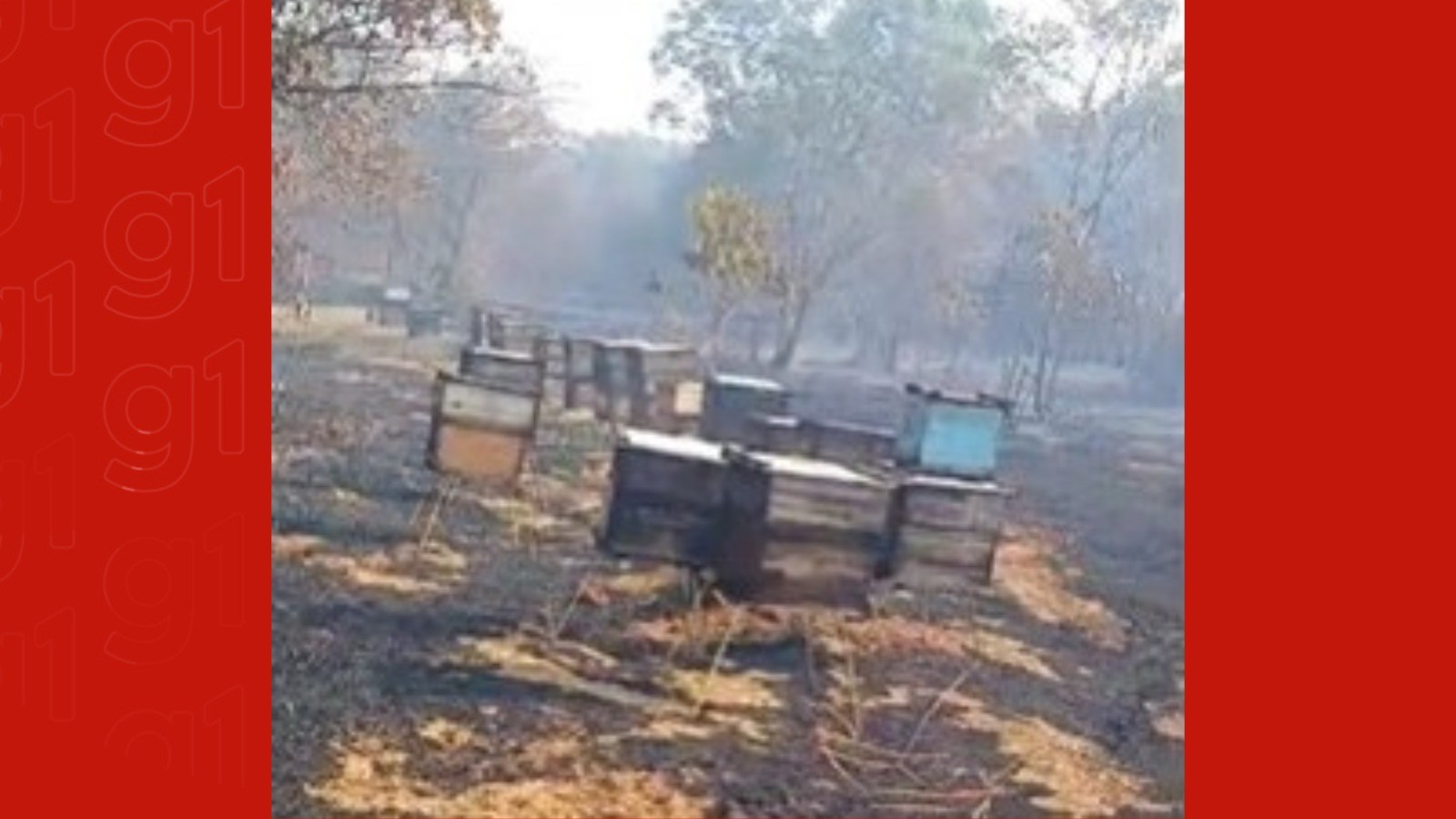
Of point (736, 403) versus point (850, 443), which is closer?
point (736, 403)

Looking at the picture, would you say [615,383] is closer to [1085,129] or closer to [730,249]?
[730,249]

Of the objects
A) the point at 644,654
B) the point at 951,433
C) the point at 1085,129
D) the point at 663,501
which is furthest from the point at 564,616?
the point at 1085,129

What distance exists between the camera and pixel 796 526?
4383mm

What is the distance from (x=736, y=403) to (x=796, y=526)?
0.37 meters

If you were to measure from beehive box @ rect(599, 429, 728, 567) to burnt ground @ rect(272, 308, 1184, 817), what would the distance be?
7 cm

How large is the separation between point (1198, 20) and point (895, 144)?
83cm

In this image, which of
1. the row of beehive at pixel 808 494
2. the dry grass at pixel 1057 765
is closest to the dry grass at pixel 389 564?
the row of beehive at pixel 808 494

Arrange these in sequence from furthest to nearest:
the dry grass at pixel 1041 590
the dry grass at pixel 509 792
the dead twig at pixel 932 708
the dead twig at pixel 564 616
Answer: the dry grass at pixel 1041 590
the dead twig at pixel 564 616
the dead twig at pixel 932 708
the dry grass at pixel 509 792

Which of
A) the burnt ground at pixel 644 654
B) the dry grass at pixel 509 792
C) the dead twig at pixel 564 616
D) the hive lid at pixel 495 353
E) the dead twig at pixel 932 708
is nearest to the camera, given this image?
the dry grass at pixel 509 792
